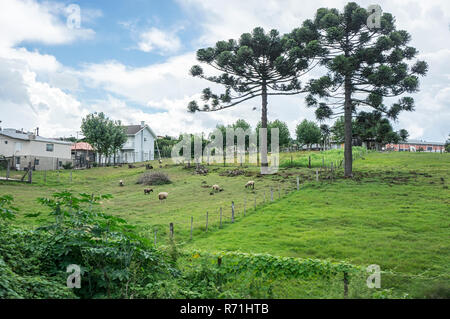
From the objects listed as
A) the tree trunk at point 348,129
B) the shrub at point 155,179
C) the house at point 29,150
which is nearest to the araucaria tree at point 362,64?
the tree trunk at point 348,129

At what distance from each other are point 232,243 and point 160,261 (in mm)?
6579

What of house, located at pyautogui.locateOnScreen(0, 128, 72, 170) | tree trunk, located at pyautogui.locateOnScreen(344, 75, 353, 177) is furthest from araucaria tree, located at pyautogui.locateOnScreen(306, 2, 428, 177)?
house, located at pyautogui.locateOnScreen(0, 128, 72, 170)

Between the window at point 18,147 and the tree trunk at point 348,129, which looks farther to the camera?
the window at point 18,147

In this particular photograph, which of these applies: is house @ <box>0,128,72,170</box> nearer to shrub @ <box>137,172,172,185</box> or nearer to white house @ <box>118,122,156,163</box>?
white house @ <box>118,122,156,163</box>

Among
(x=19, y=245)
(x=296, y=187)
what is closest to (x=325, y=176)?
(x=296, y=187)

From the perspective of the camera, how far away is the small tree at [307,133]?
222 feet

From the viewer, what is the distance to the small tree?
67562mm

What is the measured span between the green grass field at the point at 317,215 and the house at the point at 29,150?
11540 mm

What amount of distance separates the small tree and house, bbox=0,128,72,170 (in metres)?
45.2

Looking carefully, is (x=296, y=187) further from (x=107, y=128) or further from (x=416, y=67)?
(x=107, y=128)

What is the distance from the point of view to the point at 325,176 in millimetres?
27719

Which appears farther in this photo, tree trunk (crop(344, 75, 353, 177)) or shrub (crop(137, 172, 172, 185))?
shrub (crop(137, 172, 172, 185))

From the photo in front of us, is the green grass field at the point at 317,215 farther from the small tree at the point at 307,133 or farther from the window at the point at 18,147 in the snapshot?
the small tree at the point at 307,133

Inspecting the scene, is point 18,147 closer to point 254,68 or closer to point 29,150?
point 29,150
